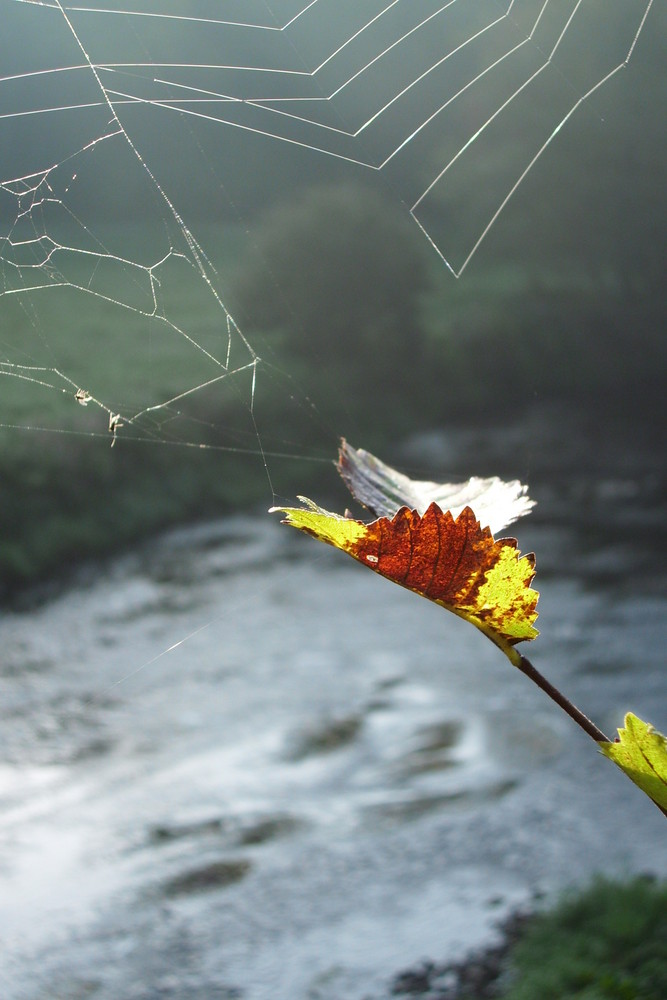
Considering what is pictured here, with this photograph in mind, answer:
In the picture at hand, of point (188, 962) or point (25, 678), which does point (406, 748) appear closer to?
→ point (188, 962)

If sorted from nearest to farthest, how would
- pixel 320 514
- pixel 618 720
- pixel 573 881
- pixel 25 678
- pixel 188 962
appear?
pixel 320 514, pixel 188 962, pixel 573 881, pixel 618 720, pixel 25 678

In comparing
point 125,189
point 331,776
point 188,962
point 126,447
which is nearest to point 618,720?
point 331,776

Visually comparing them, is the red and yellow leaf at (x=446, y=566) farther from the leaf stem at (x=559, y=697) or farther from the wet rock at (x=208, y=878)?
the wet rock at (x=208, y=878)

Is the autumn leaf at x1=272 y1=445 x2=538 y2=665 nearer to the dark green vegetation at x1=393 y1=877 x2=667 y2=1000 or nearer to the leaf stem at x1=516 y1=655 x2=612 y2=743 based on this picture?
the leaf stem at x1=516 y1=655 x2=612 y2=743

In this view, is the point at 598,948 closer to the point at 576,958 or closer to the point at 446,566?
the point at 576,958

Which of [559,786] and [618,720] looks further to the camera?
[618,720]

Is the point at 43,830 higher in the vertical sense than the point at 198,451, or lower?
lower
